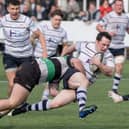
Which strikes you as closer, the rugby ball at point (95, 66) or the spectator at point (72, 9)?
the rugby ball at point (95, 66)

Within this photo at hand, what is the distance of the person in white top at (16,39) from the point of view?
15031mm

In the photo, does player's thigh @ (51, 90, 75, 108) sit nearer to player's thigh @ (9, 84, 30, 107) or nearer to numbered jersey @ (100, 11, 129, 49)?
player's thigh @ (9, 84, 30, 107)

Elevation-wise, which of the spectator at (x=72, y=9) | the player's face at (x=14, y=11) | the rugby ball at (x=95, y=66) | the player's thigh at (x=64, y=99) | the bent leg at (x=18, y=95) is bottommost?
the spectator at (x=72, y=9)

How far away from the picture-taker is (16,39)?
15.2 m

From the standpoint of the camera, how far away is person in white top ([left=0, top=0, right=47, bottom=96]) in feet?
49.3

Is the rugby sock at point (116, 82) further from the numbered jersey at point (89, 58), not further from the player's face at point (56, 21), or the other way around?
the numbered jersey at point (89, 58)

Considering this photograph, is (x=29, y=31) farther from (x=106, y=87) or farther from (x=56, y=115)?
(x=106, y=87)

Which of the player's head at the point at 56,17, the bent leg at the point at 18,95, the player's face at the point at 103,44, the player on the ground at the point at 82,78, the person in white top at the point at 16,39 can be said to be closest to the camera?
the bent leg at the point at 18,95

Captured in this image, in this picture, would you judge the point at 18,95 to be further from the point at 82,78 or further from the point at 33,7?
the point at 33,7

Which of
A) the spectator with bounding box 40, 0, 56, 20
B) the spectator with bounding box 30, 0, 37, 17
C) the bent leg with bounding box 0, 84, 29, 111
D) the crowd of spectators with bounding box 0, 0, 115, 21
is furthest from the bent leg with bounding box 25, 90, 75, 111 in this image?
the spectator with bounding box 40, 0, 56, 20

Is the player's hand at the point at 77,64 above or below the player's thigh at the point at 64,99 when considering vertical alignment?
above

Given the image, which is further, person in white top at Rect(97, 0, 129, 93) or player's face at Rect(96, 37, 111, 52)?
person in white top at Rect(97, 0, 129, 93)

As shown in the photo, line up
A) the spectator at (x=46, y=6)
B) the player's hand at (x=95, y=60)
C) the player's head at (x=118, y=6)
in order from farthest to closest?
the spectator at (x=46, y=6) < the player's head at (x=118, y=6) < the player's hand at (x=95, y=60)

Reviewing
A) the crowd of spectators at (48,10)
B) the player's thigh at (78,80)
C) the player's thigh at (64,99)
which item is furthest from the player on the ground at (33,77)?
the crowd of spectators at (48,10)
